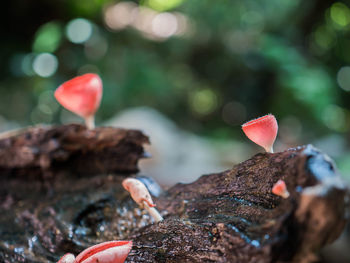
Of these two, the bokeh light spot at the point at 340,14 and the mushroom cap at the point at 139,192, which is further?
the bokeh light spot at the point at 340,14

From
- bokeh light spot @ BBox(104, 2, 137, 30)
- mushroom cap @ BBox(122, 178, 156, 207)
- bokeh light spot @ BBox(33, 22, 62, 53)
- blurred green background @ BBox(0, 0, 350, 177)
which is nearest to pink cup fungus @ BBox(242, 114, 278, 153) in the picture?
mushroom cap @ BBox(122, 178, 156, 207)

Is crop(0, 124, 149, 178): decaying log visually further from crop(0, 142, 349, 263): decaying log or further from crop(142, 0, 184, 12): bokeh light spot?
crop(142, 0, 184, 12): bokeh light spot

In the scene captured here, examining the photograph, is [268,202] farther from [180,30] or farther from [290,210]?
[180,30]

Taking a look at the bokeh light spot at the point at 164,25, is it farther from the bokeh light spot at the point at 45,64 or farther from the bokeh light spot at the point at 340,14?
the bokeh light spot at the point at 340,14

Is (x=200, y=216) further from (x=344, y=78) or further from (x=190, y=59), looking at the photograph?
(x=344, y=78)

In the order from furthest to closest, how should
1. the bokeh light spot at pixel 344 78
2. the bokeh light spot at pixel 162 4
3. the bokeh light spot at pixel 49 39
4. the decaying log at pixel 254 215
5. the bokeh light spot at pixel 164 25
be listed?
the bokeh light spot at pixel 164 25
the bokeh light spot at pixel 162 4
the bokeh light spot at pixel 344 78
the bokeh light spot at pixel 49 39
the decaying log at pixel 254 215

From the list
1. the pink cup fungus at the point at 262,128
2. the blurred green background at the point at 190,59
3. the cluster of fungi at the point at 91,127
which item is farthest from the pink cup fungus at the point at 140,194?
the blurred green background at the point at 190,59
